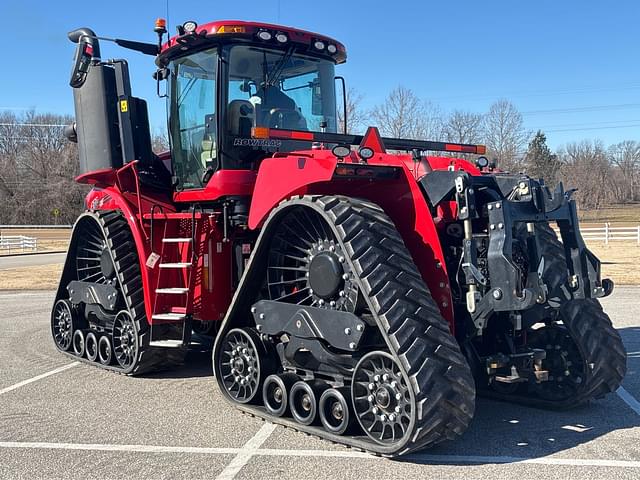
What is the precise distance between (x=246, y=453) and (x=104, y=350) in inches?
140

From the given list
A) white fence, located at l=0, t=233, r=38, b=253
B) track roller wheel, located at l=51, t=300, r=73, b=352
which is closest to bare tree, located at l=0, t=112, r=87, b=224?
white fence, located at l=0, t=233, r=38, b=253

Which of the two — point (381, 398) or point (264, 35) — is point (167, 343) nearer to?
point (381, 398)

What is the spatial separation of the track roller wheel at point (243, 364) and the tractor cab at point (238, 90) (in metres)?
1.68

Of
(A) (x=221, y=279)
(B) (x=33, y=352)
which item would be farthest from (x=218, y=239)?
(B) (x=33, y=352)

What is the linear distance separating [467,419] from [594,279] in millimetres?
1582

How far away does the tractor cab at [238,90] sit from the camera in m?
6.35

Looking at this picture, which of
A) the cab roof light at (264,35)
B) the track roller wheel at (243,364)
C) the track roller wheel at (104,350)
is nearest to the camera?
the track roller wheel at (243,364)

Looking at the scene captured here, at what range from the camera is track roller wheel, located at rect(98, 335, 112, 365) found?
743 cm

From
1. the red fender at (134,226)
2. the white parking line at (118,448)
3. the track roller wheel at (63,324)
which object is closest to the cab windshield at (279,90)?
the red fender at (134,226)

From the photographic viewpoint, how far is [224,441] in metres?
4.92

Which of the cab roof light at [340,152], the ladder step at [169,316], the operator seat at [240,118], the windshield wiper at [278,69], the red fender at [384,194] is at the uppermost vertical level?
the windshield wiper at [278,69]

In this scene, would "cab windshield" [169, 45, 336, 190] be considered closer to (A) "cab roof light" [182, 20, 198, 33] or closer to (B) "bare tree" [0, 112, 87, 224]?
(A) "cab roof light" [182, 20, 198, 33]

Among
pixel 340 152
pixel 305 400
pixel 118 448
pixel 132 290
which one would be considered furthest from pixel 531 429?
pixel 132 290

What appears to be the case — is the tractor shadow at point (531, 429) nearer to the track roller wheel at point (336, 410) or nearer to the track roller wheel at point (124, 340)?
the track roller wheel at point (336, 410)
